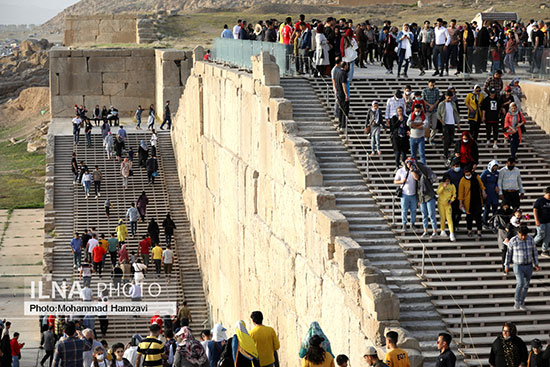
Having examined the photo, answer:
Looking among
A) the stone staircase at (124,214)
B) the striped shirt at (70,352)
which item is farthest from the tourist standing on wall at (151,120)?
the striped shirt at (70,352)

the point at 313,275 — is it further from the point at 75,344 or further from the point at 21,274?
the point at 21,274

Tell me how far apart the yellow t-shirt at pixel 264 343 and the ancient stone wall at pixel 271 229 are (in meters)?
1.07

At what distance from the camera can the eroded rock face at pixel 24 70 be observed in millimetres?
53062

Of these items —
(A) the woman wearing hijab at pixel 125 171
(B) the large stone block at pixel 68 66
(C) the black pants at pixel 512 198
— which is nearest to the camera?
(C) the black pants at pixel 512 198

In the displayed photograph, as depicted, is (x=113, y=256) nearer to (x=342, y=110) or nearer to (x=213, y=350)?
(x=342, y=110)

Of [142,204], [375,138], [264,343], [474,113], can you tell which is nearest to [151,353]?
[264,343]

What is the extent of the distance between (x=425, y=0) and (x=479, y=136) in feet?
132

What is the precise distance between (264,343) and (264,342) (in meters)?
0.01

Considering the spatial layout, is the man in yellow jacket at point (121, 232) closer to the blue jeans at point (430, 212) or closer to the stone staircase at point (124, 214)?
the stone staircase at point (124, 214)

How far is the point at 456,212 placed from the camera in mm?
14570

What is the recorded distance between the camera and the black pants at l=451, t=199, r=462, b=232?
14.5m

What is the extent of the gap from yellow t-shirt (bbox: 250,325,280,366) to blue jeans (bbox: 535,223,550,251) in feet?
14.9

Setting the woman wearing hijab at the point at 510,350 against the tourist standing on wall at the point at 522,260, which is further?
the tourist standing on wall at the point at 522,260

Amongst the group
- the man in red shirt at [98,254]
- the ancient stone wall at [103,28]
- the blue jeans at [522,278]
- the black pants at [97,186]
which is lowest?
the man in red shirt at [98,254]
